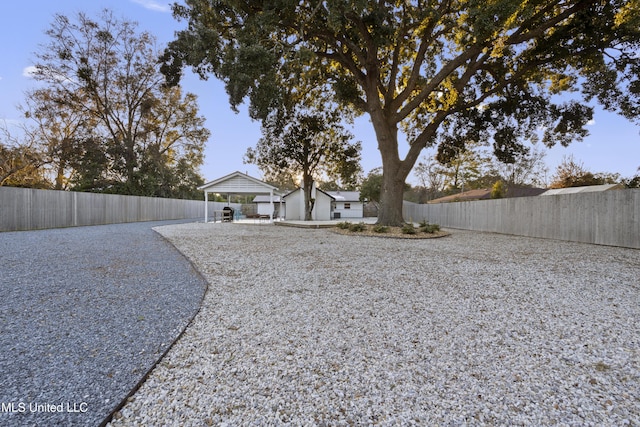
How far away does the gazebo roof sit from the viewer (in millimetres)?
16875

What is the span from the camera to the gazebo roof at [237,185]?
664 inches

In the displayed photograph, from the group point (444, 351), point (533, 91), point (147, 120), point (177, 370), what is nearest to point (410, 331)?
point (444, 351)

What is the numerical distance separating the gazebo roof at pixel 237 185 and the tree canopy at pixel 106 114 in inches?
312

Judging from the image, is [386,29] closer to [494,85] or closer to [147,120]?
[494,85]

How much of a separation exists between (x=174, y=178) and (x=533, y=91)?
24355 millimetres

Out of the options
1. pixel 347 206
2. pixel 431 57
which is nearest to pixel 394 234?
pixel 431 57

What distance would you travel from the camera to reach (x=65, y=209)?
1190cm

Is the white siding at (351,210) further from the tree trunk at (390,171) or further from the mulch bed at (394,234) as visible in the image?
the mulch bed at (394,234)

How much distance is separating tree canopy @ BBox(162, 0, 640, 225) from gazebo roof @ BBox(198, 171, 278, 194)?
6530mm

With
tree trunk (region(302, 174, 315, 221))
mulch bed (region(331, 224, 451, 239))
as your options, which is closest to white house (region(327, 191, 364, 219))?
tree trunk (region(302, 174, 315, 221))

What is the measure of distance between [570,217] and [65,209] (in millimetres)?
17864

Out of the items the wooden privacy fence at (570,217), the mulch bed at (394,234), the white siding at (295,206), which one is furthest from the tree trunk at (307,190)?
the wooden privacy fence at (570,217)

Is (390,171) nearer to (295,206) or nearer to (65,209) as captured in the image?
(65,209)

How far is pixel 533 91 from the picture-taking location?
39.3ft
